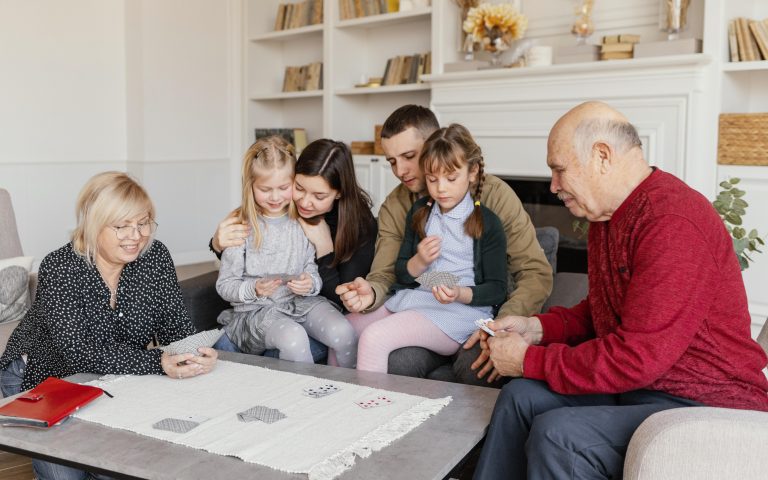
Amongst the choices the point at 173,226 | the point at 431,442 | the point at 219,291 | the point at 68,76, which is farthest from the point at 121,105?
the point at 431,442

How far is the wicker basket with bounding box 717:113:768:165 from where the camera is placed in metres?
3.98

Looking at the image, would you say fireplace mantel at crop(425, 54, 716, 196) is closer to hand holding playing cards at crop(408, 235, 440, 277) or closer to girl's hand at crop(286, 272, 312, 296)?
hand holding playing cards at crop(408, 235, 440, 277)

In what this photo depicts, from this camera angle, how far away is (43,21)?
19.1 ft

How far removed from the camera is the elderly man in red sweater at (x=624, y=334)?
63.8 inches

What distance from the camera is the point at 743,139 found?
403cm

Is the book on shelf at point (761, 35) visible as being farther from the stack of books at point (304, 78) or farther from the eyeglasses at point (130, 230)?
the stack of books at point (304, 78)

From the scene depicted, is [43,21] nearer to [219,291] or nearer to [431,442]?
[219,291]

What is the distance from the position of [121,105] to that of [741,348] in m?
5.60

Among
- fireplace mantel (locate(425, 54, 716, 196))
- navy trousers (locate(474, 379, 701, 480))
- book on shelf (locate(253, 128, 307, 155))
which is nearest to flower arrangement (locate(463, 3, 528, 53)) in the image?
fireplace mantel (locate(425, 54, 716, 196))

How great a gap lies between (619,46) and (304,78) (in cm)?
303

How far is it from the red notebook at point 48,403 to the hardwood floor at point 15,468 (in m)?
0.82

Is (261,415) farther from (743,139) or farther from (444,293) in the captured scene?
(743,139)

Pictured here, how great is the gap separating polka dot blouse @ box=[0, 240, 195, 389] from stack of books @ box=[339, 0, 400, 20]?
376cm

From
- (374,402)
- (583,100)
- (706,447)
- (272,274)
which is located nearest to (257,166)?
(272,274)
